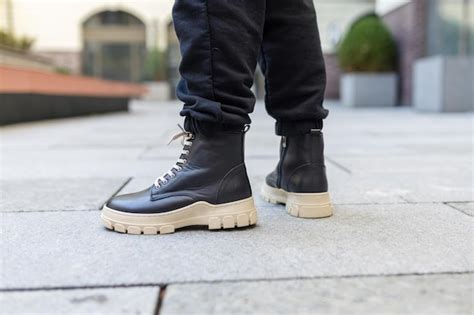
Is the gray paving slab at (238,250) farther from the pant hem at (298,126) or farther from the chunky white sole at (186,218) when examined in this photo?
the pant hem at (298,126)

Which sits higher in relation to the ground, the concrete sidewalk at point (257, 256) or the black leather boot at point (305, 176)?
the black leather boot at point (305, 176)

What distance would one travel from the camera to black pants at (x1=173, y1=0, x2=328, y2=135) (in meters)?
1.04

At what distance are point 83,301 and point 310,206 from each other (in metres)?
0.62

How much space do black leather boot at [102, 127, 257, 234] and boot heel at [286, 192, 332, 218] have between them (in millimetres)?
137

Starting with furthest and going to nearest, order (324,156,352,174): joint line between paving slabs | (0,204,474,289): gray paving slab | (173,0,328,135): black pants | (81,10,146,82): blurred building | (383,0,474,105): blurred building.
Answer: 1. (81,10,146,82): blurred building
2. (383,0,474,105): blurred building
3. (324,156,352,174): joint line between paving slabs
4. (173,0,328,135): black pants
5. (0,204,474,289): gray paving slab

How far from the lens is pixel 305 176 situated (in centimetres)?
124

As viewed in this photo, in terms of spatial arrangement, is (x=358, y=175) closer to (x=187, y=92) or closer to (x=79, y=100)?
(x=187, y=92)

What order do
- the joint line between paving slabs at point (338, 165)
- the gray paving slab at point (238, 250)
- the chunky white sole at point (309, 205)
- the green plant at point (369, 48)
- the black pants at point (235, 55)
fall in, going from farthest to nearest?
1. the green plant at point (369, 48)
2. the joint line between paving slabs at point (338, 165)
3. the chunky white sole at point (309, 205)
4. the black pants at point (235, 55)
5. the gray paving slab at point (238, 250)

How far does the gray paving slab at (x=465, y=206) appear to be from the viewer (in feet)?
4.25

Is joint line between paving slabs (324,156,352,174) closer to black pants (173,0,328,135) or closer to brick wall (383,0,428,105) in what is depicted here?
black pants (173,0,328,135)

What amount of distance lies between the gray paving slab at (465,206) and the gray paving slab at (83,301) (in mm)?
858

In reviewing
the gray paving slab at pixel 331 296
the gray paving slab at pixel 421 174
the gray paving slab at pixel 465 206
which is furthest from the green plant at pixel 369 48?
the gray paving slab at pixel 331 296

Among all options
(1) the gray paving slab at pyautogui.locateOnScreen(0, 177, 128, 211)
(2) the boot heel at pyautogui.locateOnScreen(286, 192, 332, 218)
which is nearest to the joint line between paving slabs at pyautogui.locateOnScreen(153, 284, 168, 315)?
(2) the boot heel at pyautogui.locateOnScreen(286, 192, 332, 218)

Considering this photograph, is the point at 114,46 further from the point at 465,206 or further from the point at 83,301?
the point at 83,301
